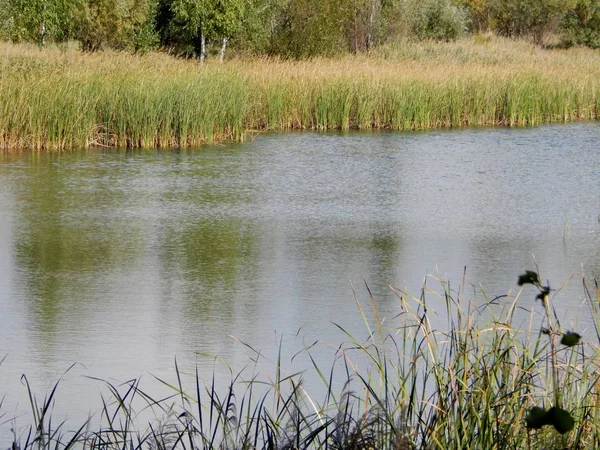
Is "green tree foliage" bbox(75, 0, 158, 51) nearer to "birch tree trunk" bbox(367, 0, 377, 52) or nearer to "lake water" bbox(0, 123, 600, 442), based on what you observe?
"birch tree trunk" bbox(367, 0, 377, 52)

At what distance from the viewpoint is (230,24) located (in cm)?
2153

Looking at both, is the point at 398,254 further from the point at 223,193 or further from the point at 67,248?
the point at 223,193

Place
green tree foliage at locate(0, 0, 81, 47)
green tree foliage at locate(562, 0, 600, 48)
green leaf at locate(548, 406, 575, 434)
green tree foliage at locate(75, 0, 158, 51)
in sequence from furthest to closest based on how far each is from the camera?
green tree foliage at locate(562, 0, 600, 48) < green tree foliage at locate(75, 0, 158, 51) < green tree foliage at locate(0, 0, 81, 47) < green leaf at locate(548, 406, 575, 434)

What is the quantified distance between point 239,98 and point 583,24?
24.0 meters

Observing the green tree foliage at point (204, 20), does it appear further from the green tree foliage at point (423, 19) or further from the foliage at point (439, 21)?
the foliage at point (439, 21)

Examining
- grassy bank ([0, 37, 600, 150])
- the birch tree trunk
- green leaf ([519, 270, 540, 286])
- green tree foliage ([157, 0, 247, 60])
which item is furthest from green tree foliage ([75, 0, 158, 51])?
green leaf ([519, 270, 540, 286])

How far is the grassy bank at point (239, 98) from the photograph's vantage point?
1163cm

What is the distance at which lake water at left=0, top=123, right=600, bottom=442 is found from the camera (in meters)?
4.64

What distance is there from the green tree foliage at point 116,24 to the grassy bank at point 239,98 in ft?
19.9

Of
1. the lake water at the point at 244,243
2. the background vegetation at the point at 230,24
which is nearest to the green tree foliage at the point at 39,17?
the background vegetation at the point at 230,24

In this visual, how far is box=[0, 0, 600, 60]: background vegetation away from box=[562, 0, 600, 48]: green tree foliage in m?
4.03

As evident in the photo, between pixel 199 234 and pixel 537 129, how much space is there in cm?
844

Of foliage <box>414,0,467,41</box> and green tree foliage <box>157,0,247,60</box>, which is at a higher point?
foliage <box>414,0,467,41</box>

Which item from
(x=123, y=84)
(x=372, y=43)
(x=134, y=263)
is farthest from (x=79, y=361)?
(x=372, y=43)
